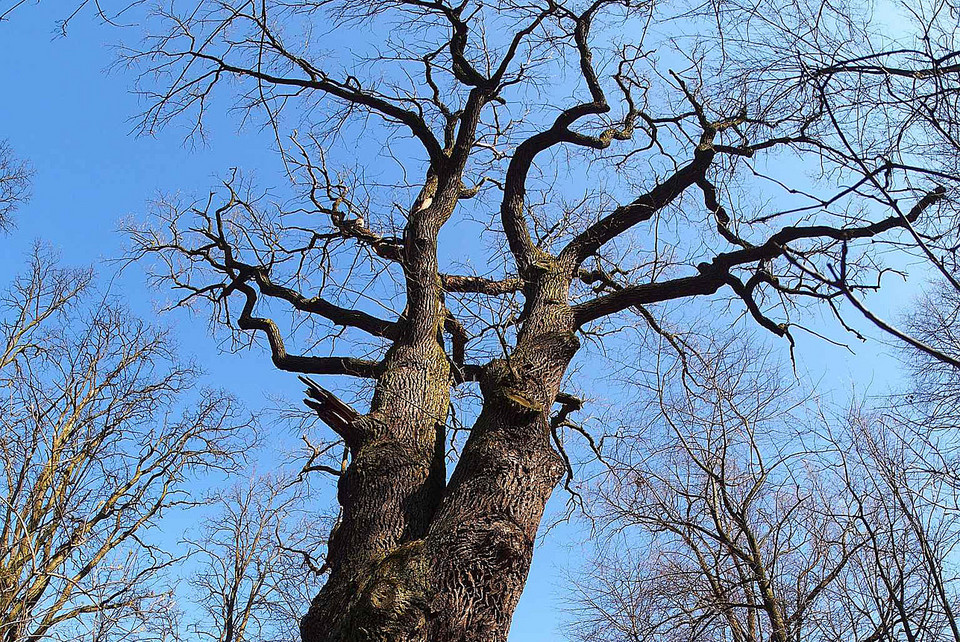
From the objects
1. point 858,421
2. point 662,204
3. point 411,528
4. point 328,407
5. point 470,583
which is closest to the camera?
point 470,583

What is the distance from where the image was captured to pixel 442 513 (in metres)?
3.31

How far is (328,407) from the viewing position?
3953 millimetres

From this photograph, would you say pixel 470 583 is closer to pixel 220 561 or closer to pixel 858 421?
pixel 858 421

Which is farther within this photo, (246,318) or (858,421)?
(246,318)

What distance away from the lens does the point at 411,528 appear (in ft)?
11.4

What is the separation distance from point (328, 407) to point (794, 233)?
10.5ft

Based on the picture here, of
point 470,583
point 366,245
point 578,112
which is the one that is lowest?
point 470,583

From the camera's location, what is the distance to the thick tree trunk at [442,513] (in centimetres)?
286

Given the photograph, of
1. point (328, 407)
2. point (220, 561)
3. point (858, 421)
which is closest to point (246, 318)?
point (328, 407)

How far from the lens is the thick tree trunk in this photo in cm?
286

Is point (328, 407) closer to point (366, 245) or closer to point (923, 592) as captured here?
point (366, 245)

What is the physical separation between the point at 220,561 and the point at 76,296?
204 inches

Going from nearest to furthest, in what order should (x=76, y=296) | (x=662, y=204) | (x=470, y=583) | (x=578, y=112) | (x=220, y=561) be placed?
(x=470, y=583), (x=662, y=204), (x=578, y=112), (x=76, y=296), (x=220, y=561)

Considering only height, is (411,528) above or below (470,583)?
above
